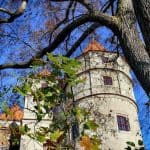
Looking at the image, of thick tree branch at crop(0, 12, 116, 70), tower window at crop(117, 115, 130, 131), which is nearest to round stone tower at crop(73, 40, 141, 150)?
tower window at crop(117, 115, 130, 131)

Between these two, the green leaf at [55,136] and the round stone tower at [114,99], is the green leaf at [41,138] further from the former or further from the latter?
the round stone tower at [114,99]

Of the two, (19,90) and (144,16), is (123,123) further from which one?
(19,90)

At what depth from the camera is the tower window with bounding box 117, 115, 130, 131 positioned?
32.3 metres

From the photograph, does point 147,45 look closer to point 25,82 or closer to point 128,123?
point 25,82

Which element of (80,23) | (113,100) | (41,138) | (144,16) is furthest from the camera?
(113,100)

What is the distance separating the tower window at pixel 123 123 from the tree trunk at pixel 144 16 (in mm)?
26559

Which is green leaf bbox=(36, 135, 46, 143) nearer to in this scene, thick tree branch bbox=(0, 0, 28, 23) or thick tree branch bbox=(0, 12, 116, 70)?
thick tree branch bbox=(0, 12, 116, 70)

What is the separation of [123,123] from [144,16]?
26.9 metres

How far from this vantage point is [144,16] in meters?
6.04

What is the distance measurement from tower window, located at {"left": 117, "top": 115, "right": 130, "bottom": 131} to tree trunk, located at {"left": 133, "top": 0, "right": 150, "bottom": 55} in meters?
26.6

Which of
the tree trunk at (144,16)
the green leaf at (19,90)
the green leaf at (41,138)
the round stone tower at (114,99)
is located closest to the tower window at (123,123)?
the round stone tower at (114,99)

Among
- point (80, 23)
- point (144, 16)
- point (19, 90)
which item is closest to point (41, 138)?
point (19, 90)

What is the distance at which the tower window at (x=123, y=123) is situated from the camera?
32281 mm

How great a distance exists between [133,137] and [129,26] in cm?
2568
